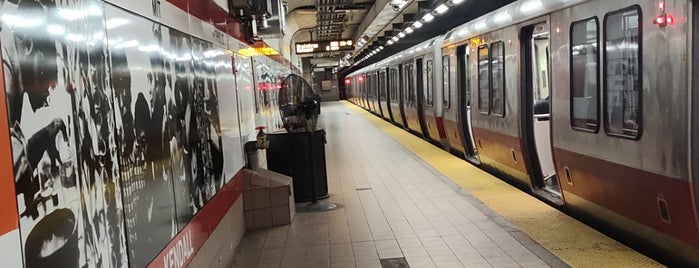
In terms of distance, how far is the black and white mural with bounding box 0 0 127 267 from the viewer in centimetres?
175

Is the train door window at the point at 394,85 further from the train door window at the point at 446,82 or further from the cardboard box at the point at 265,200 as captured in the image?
the cardboard box at the point at 265,200

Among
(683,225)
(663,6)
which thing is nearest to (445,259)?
(683,225)

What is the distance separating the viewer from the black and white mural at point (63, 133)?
1747 millimetres

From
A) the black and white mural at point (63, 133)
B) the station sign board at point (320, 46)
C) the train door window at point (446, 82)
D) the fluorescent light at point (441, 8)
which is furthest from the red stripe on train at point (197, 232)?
the station sign board at point (320, 46)

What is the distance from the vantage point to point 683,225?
13.0 feet

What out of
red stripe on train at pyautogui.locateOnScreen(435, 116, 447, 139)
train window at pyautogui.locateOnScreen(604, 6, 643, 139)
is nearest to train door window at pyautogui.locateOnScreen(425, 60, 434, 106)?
red stripe on train at pyautogui.locateOnScreen(435, 116, 447, 139)

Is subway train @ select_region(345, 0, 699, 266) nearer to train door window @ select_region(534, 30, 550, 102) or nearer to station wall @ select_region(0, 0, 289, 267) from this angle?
train door window @ select_region(534, 30, 550, 102)

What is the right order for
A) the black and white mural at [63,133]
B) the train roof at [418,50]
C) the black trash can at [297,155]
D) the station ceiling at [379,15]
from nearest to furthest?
the black and white mural at [63,133]
the black trash can at [297,155]
the train roof at [418,50]
the station ceiling at [379,15]

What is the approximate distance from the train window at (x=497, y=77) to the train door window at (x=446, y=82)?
2886 mm

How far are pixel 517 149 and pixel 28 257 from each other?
632cm

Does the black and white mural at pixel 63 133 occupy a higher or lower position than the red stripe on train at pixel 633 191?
higher

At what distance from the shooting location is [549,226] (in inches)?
225

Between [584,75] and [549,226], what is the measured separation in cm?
151

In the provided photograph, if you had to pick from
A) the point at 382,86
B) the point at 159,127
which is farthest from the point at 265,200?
the point at 382,86
